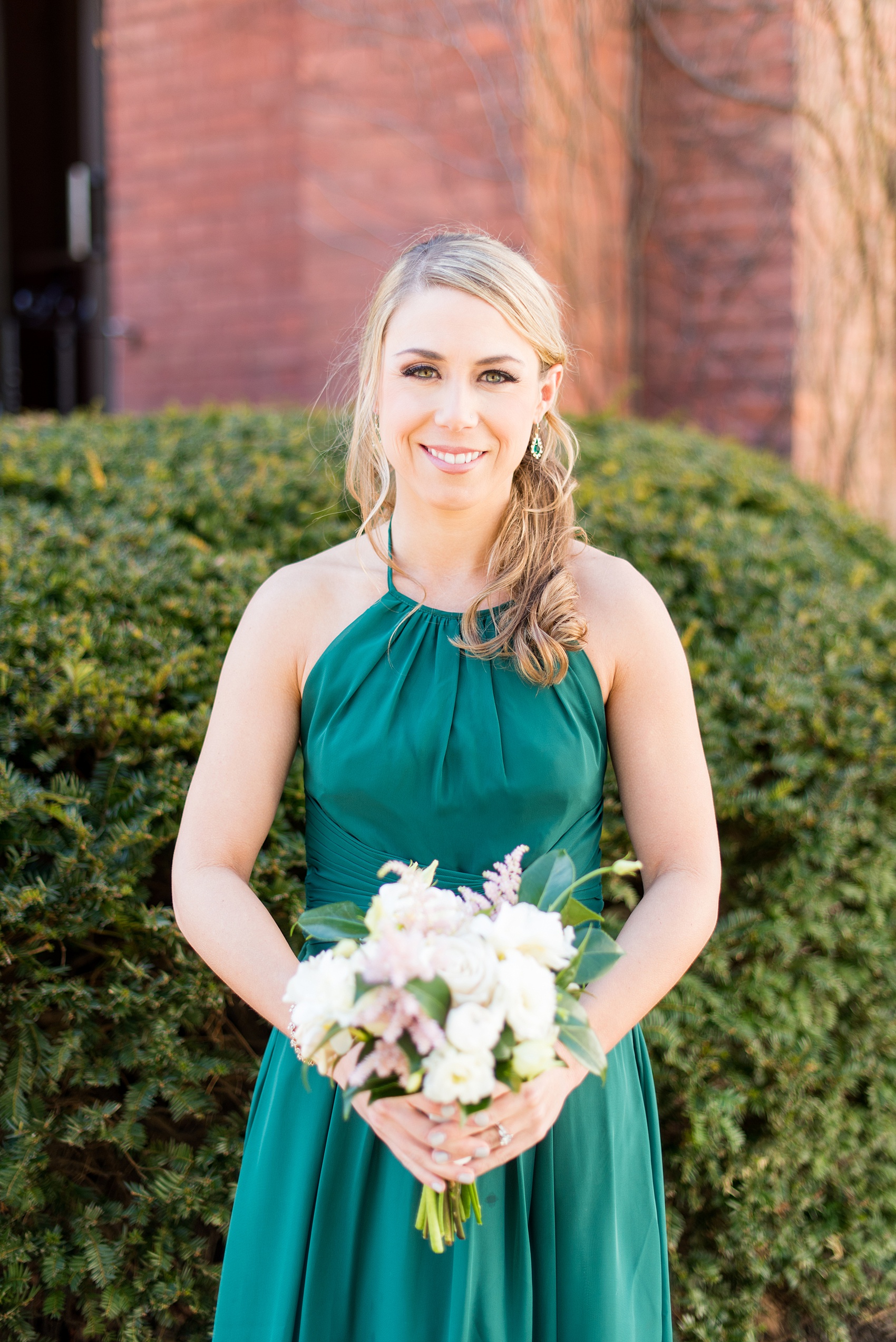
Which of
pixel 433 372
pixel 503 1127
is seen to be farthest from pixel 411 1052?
pixel 433 372

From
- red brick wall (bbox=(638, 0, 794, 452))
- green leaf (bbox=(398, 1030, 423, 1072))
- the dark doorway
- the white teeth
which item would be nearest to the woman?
the white teeth

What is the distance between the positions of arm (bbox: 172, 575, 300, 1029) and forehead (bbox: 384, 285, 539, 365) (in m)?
0.49

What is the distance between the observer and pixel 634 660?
Result: 195 centimetres

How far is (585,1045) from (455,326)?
1121 millimetres

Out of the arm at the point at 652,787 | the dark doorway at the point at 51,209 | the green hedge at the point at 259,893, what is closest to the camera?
the arm at the point at 652,787

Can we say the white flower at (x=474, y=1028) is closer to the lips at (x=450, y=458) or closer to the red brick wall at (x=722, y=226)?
the lips at (x=450, y=458)

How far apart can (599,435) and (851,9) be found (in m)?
3.38

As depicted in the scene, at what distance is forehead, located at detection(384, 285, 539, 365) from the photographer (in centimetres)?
185

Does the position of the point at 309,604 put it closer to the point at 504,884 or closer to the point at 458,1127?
the point at 504,884

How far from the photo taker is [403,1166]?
5.98 feet

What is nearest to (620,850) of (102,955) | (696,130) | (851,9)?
(102,955)

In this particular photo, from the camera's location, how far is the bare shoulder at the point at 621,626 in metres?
1.95

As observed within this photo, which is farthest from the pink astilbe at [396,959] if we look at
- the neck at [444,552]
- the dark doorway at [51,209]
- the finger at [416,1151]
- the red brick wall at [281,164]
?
the dark doorway at [51,209]

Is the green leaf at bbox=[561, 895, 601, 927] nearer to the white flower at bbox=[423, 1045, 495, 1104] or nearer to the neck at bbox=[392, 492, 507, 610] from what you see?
the white flower at bbox=[423, 1045, 495, 1104]
